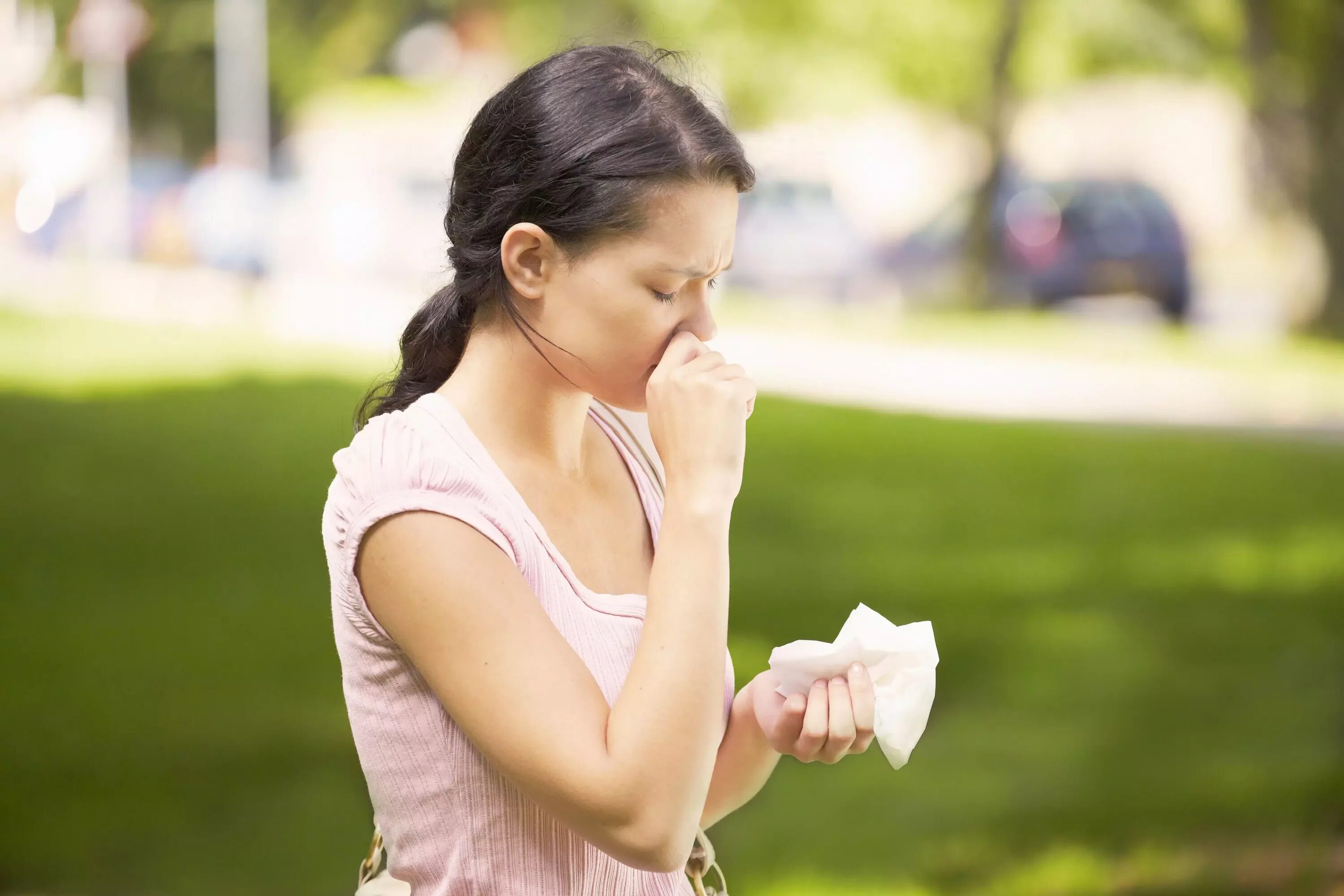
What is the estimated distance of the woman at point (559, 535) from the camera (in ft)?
5.42

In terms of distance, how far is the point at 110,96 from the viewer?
4122 cm

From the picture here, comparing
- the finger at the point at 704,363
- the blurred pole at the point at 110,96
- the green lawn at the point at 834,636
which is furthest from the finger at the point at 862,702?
the blurred pole at the point at 110,96

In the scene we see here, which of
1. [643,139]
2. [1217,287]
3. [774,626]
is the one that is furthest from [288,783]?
[1217,287]

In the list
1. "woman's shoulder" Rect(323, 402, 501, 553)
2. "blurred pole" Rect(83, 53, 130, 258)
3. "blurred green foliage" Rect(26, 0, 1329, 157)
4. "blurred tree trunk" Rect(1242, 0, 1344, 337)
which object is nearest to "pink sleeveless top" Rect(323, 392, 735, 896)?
"woman's shoulder" Rect(323, 402, 501, 553)

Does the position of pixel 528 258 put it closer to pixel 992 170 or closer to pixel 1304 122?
pixel 1304 122

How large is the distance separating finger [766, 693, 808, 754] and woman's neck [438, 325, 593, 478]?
0.40m

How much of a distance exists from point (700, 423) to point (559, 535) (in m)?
0.24

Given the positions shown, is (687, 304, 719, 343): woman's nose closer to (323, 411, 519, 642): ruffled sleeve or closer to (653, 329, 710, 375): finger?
(653, 329, 710, 375): finger

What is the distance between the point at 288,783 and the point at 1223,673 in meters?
3.61

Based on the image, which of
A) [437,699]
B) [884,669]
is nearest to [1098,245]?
[884,669]

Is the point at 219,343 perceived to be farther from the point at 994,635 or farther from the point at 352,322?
the point at 994,635

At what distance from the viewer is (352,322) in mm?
18562

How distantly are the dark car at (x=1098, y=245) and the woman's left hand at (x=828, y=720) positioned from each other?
61.3 feet

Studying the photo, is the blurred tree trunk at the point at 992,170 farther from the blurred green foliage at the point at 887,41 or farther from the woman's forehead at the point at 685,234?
the woman's forehead at the point at 685,234
